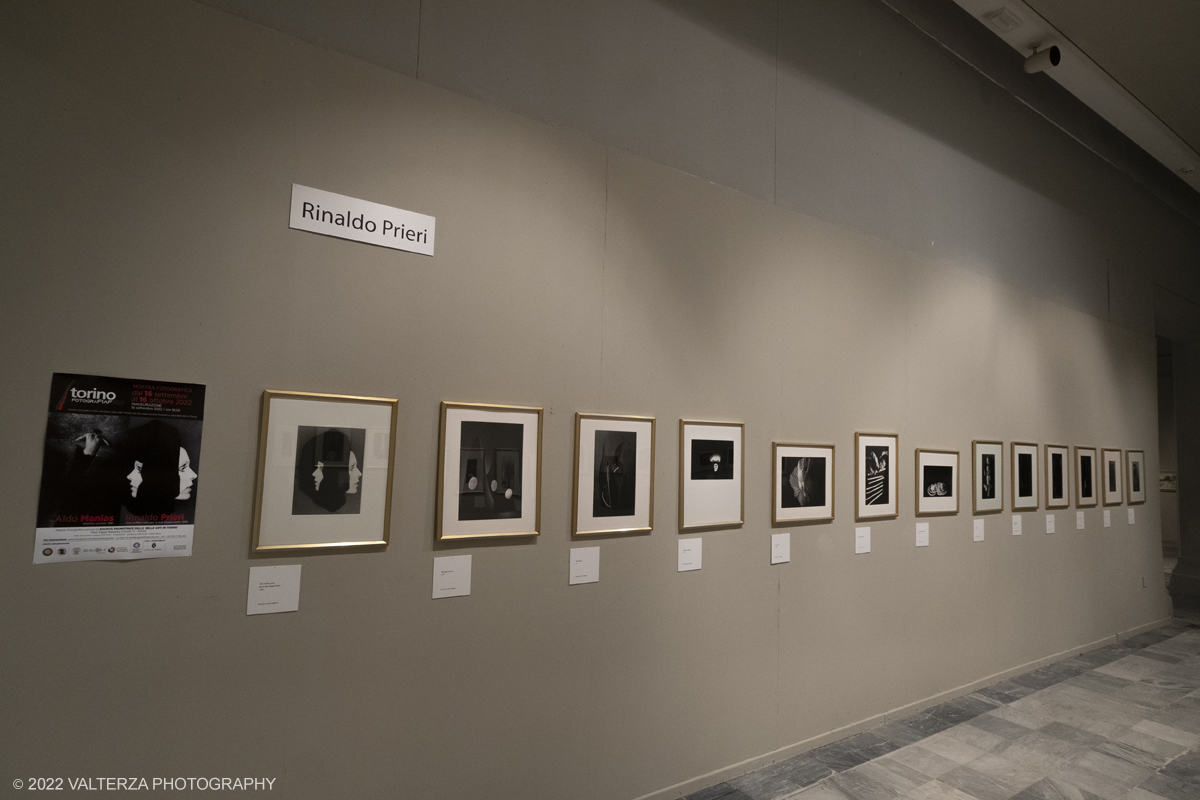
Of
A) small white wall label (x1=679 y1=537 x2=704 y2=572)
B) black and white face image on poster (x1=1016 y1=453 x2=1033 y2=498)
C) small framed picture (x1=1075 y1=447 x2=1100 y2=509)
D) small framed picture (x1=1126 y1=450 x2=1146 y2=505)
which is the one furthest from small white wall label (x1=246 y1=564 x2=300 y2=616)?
small framed picture (x1=1126 y1=450 x2=1146 y2=505)

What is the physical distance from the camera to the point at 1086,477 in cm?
817

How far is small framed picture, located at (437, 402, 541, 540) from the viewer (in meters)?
3.48

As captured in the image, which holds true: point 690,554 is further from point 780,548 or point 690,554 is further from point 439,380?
point 439,380

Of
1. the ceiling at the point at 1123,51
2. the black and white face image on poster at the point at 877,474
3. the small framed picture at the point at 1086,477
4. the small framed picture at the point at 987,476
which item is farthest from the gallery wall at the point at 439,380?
the small framed picture at the point at 1086,477

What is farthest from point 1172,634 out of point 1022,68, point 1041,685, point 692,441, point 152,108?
point 152,108

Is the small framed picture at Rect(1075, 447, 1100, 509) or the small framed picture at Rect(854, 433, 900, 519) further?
the small framed picture at Rect(1075, 447, 1100, 509)

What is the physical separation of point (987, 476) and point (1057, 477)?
1.72 m

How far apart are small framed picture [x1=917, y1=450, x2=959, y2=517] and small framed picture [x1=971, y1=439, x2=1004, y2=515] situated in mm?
371

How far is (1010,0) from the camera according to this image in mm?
5879

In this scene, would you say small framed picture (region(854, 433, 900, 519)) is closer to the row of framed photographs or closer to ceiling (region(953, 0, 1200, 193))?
the row of framed photographs

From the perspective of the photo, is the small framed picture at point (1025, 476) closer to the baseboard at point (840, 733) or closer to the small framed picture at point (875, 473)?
the baseboard at point (840, 733)

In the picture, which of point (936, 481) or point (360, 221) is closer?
point (360, 221)

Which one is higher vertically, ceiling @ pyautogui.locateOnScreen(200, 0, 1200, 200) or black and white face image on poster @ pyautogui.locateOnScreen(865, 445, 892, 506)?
ceiling @ pyautogui.locateOnScreen(200, 0, 1200, 200)

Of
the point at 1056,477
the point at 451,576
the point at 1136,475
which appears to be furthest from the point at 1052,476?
the point at 451,576
